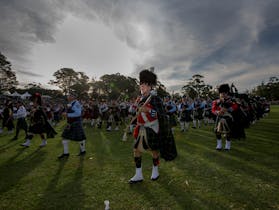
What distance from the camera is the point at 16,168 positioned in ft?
17.7

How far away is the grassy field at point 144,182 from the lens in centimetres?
331

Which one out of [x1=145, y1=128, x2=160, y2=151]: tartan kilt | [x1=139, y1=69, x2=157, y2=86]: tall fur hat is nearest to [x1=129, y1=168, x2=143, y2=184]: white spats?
[x1=145, y1=128, x2=160, y2=151]: tartan kilt

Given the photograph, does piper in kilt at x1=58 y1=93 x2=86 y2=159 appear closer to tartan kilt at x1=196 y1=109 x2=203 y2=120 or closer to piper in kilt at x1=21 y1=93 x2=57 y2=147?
piper in kilt at x1=21 y1=93 x2=57 y2=147

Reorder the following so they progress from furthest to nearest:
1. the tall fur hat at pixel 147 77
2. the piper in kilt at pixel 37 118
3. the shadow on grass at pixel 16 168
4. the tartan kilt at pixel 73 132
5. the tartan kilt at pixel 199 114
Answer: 1. the tartan kilt at pixel 199 114
2. the piper in kilt at pixel 37 118
3. the tartan kilt at pixel 73 132
4. the shadow on grass at pixel 16 168
5. the tall fur hat at pixel 147 77

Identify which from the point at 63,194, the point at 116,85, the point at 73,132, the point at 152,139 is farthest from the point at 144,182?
the point at 116,85

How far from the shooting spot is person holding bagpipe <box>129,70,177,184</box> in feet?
13.0

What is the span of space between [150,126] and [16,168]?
15.0ft

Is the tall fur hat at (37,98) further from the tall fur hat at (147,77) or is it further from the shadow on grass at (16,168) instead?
the tall fur hat at (147,77)

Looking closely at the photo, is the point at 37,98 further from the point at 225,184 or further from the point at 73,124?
the point at 225,184

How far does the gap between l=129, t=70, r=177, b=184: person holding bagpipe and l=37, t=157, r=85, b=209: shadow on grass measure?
124 centimetres

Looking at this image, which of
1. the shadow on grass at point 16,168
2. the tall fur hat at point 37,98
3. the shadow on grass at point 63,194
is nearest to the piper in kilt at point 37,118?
the tall fur hat at point 37,98

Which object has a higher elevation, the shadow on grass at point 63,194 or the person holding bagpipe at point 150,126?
the person holding bagpipe at point 150,126

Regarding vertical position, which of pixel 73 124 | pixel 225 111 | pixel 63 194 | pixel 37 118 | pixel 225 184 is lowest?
pixel 63 194

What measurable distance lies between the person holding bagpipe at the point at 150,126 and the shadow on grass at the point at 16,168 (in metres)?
3.06
